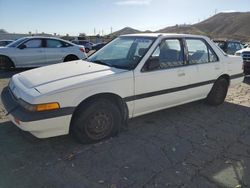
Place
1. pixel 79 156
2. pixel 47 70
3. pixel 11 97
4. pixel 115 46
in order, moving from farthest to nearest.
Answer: pixel 115 46 → pixel 47 70 → pixel 11 97 → pixel 79 156

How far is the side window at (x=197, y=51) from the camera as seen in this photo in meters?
5.02

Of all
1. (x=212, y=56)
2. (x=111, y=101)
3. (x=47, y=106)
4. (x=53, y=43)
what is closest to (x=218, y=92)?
(x=212, y=56)

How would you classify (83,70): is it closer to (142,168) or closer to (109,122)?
(109,122)

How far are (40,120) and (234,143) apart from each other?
2.89 metres

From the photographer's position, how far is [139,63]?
13.6 ft

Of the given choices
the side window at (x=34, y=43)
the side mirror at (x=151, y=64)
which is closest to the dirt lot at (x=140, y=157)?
the side mirror at (x=151, y=64)

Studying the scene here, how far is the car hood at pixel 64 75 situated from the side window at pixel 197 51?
1696 millimetres

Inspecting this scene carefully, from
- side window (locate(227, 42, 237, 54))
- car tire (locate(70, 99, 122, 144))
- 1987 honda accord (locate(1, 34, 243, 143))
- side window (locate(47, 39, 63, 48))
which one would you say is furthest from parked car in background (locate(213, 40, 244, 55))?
car tire (locate(70, 99, 122, 144))

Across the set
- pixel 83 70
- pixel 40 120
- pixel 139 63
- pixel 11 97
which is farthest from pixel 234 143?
pixel 11 97

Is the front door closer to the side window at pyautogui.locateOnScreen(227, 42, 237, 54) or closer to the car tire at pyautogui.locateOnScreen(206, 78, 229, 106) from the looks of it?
the car tire at pyautogui.locateOnScreen(206, 78, 229, 106)

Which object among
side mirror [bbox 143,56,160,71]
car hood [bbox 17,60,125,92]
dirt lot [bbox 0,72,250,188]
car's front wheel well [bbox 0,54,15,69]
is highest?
side mirror [bbox 143,56,160,71]

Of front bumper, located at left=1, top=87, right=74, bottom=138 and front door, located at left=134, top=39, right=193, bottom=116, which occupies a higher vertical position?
front door, located at left=134, top=39, right=193, bottom=116

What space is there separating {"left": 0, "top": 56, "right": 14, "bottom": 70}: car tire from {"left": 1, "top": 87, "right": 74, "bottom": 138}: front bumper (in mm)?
7093

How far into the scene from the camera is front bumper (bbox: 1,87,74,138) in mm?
3268
